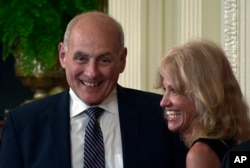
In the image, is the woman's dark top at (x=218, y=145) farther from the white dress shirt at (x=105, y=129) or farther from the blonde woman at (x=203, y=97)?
the white dress shirt at (x=105, y=129)

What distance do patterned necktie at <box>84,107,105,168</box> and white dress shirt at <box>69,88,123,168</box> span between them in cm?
2

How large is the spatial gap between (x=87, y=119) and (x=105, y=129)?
8 cm

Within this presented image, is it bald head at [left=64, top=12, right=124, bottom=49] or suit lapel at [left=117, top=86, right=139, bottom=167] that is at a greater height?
bald head at [left=64, top=12, right=124, bottom=49]

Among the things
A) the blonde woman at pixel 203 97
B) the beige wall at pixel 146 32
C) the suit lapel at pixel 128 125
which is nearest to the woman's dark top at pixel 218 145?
the blonde woman at pixel 203 97

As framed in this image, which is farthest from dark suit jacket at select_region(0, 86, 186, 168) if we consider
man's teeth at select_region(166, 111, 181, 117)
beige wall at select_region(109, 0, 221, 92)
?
beige wall at select_region(109, 0, 221, 92)

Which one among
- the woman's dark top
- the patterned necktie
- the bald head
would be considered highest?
the bald head

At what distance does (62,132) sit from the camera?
7.64 ft

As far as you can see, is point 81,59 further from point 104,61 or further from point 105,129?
point 105,129

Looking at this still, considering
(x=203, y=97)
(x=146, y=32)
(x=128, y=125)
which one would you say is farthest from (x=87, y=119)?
(x=146, y=32)

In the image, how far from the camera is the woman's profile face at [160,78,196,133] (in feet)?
6.57

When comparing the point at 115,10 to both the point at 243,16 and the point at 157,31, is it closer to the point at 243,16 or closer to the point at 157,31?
the point at 157,31

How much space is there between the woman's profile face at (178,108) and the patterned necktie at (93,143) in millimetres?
342

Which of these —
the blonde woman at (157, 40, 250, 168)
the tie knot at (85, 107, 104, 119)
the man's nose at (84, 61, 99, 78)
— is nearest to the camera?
the blonde woman at (157, 40, 250, 168)

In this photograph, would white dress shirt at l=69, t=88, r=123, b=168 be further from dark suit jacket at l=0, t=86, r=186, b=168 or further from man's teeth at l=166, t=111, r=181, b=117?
man's teeth at l=166, t=111, r=181, b=117
